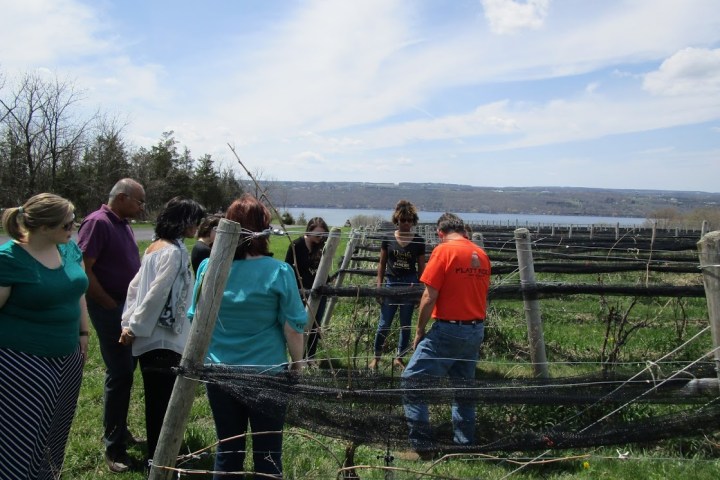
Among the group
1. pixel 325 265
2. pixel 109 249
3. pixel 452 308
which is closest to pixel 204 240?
pixel 325 265

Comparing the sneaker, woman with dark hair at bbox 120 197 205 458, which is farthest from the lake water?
the sneaker

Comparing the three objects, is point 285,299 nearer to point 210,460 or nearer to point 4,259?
point 4,259

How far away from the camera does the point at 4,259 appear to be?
2.71 m

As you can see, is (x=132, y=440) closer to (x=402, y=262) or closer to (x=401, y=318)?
(x=401, y=318)

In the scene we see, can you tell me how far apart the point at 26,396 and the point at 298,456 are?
178cm

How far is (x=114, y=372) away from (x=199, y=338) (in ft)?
5.35

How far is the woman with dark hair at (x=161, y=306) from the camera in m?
3.33

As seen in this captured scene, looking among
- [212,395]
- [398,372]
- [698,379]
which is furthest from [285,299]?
[398,372]

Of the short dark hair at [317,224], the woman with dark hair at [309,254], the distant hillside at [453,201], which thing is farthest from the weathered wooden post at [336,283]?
the distant hillside at [453,201]

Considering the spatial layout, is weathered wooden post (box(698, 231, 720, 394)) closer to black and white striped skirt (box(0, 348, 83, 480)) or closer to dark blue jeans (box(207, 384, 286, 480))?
dark blue jeans (box(207, 384, 286, 480))

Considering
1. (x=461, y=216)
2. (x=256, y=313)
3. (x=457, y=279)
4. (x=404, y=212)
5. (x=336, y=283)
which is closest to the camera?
(x=256, y=313)

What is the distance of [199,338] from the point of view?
2494mm

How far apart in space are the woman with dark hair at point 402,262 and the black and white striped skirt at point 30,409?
3.31 m

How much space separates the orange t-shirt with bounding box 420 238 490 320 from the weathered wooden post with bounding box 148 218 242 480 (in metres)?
1.72
